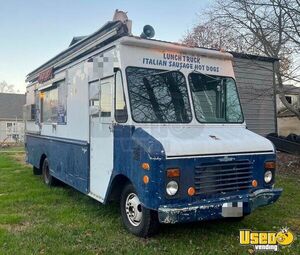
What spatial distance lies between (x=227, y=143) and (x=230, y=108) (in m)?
1.19

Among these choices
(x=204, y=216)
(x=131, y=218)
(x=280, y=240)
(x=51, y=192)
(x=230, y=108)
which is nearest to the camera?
(x=204, y=216)

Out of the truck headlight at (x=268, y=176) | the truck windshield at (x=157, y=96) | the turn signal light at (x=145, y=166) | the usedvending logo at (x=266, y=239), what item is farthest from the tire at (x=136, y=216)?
the truck headlight at (x=268, y=176)

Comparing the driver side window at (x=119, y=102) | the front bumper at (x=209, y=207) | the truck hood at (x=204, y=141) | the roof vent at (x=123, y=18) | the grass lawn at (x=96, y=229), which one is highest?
the roof vent at (x=123, y=18)

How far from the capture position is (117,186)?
5883mm

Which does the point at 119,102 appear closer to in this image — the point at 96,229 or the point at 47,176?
the point at 96,229

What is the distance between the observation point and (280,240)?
17.0 ft

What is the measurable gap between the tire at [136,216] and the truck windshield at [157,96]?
109 cm

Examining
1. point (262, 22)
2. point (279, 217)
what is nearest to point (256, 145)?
point (279, 217)

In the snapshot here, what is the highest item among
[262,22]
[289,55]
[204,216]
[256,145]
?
[262,22]

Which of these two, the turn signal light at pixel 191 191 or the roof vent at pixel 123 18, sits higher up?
the roof vent at pixel 123 18

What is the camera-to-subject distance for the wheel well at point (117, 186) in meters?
5.69

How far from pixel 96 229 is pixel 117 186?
72 cm

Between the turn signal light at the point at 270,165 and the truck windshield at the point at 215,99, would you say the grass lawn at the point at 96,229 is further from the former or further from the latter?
the truck windshield at the point at 215,99

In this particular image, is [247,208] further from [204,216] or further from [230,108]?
[230,108]
